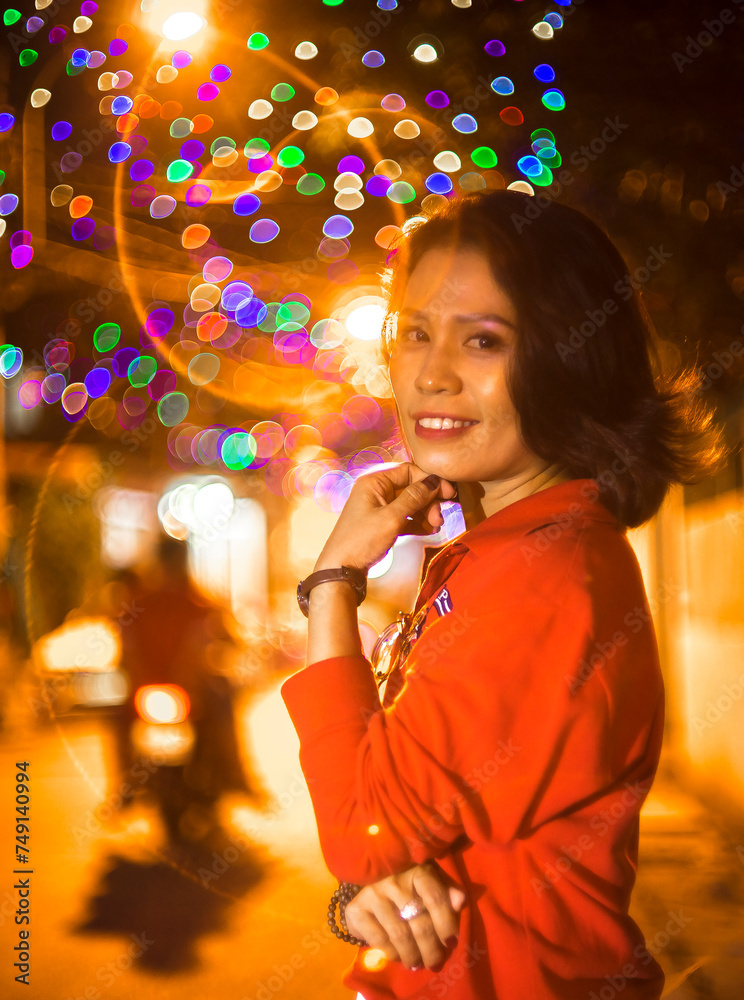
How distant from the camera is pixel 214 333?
11.6 m

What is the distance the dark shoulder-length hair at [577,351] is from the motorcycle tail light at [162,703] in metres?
4.18

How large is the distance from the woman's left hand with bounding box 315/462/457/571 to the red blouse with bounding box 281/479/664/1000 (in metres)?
0.21

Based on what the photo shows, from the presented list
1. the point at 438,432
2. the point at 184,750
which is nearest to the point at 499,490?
the point at 438,432

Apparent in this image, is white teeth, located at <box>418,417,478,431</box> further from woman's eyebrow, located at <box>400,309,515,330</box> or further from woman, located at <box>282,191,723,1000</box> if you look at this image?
woman's eyebrow, located at <box>400,309,515,330</box>

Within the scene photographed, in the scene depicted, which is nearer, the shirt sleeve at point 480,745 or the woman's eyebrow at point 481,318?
the shirt sleeve at point 480,745

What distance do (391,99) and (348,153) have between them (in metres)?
0.89

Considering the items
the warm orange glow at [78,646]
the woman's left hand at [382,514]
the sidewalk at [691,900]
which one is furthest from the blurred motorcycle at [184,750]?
the warm orange glow at [78,646]

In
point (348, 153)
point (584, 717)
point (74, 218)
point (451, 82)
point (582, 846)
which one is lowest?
point (582, 846)

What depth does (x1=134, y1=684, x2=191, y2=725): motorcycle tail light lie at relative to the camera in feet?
15.9

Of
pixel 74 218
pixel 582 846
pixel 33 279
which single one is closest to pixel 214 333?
pixel 33 279

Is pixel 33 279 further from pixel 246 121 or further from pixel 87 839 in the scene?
pixel 87 839

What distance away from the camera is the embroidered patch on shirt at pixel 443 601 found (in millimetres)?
1070

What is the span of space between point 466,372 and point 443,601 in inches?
14.4

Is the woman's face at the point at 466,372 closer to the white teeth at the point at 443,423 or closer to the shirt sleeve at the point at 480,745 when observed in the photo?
the white teeth at the point at 443,423
